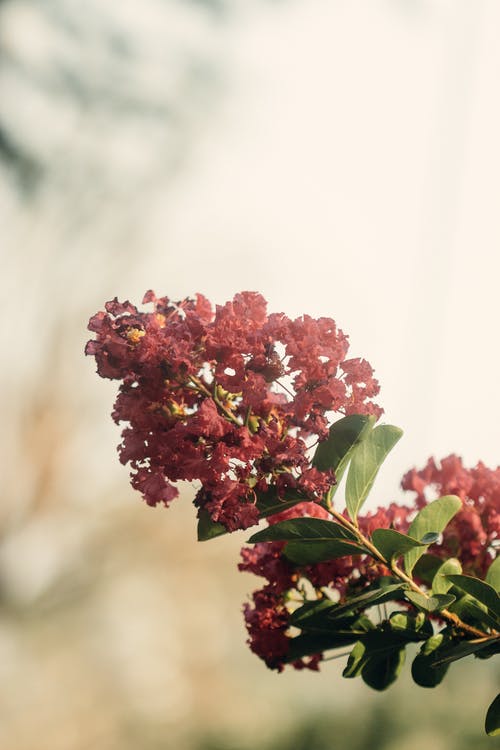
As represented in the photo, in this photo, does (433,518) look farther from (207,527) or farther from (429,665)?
(207,527)

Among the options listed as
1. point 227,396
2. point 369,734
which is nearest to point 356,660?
point 227,396

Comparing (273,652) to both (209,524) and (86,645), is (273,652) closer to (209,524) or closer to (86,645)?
(209,524)

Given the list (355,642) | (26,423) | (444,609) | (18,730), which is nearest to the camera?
(444,609)

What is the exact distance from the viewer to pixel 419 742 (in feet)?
13.6

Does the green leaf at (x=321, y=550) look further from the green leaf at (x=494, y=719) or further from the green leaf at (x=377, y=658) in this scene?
the green leaf at (x=494, y=719)

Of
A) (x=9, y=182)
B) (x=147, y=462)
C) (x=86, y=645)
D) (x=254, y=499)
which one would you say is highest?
(x=9, y=182)

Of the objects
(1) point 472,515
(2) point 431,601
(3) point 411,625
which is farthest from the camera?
(1) point 472,515

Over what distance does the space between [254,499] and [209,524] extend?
74 millimetres

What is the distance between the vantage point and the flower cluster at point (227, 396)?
3.18ft

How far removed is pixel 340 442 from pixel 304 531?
0.12 meters

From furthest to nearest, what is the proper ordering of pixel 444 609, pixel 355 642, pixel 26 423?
1. pixel 26 423
2. pixel 355 642
3. pixel 444 609

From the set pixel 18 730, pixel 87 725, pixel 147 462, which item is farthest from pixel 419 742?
pixel 147 462

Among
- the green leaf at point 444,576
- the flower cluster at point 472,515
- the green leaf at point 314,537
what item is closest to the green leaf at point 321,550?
the green leaf at point 314,537

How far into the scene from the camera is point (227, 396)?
1028 millimetres
